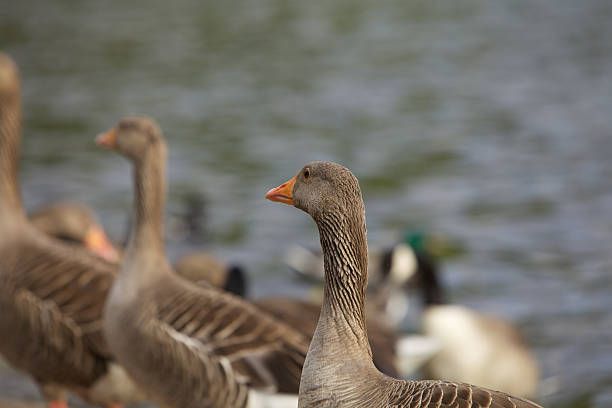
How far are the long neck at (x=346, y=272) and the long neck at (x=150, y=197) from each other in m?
2.25

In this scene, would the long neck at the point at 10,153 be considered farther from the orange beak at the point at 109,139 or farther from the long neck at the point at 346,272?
the long neck at the point at 346,272

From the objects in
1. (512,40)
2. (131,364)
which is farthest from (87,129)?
(131,364)

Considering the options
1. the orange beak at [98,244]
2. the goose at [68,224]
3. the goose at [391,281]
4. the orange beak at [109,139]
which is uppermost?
the goose at [391,281]

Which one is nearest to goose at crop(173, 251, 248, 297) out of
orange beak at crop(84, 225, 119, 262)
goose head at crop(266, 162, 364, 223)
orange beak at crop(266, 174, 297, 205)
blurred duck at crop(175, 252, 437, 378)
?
blurred duck at crop(175, 252, 437, 378)

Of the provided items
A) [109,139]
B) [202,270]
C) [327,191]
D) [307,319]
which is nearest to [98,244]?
[202,270]

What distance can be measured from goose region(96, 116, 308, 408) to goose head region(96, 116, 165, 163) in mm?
652

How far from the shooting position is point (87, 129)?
19.8 metres

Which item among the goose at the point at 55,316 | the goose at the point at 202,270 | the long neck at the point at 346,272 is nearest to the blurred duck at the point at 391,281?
the goose at the point at 202,270

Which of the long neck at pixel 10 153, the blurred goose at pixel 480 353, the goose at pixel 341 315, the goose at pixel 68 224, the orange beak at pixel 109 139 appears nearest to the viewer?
the goose at pixel 341 315

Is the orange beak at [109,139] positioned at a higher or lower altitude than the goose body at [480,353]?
lower

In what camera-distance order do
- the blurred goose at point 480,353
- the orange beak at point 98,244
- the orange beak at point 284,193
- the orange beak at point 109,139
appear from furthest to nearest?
the orange beak at point 98,244
the blurred goose at point 480,353
the orange beak at point 109,139
the orange beak at point 284,193

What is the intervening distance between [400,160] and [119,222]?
559 centimetres

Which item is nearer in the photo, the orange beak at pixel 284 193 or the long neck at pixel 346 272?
the long neck at pixel 346 272

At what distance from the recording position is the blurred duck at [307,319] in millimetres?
5887
